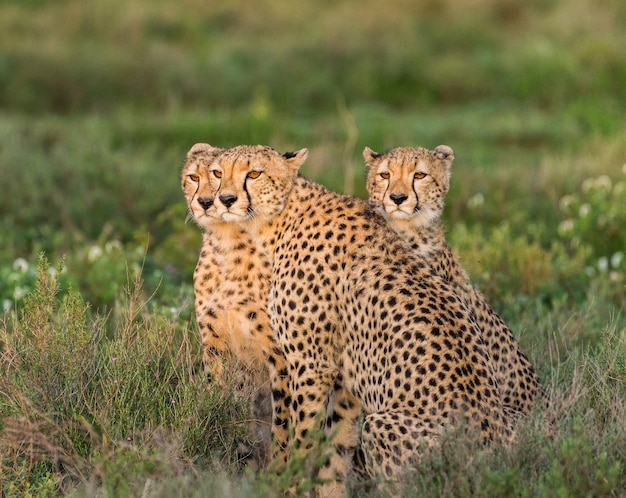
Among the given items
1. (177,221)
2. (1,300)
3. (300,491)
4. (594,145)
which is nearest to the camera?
(300,491)

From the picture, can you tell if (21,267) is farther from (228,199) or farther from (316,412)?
(316,412)

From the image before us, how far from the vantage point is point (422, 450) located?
3.24m

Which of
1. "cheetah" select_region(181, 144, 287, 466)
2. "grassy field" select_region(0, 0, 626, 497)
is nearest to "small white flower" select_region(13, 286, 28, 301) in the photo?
"grassy field" select_region(0, 0, 626, 497)

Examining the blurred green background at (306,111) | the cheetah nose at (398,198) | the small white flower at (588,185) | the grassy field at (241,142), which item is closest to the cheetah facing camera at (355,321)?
the grassy field at (241,142)

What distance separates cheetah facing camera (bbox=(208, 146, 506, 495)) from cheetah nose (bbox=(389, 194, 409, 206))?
433 mm

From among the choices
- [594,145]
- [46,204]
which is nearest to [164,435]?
[46,204]

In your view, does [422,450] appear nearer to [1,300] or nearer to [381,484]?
[381,484]

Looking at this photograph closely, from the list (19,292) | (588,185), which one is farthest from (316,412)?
(588,185)

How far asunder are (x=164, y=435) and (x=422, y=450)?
0.97 metres

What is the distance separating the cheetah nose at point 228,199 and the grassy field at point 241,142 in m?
0.43

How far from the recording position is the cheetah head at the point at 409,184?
461 centimetres

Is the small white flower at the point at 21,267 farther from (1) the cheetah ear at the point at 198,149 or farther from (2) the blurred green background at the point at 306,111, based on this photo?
(1) the cheetah ear at the point at 198,149

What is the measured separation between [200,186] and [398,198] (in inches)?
33.9

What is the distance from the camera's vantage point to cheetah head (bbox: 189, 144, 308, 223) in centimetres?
409
